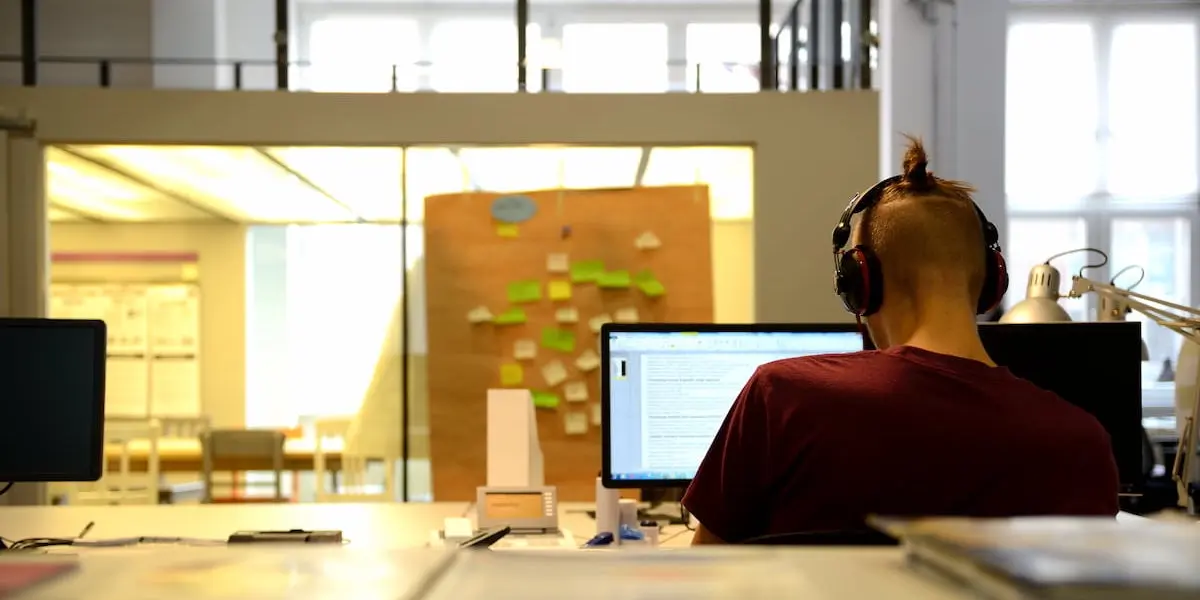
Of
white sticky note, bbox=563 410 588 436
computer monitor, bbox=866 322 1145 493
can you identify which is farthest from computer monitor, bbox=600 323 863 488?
white sticky note, bbox=563 410 588 436

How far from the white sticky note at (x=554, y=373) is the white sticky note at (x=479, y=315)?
312 mm

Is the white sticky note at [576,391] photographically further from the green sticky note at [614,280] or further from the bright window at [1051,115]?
the bright window at [1051,115]

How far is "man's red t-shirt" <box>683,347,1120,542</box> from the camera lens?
1.13 metres

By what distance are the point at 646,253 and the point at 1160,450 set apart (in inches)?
125

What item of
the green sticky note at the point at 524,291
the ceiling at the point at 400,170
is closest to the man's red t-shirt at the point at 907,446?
the green sticky note at the point at 524,291

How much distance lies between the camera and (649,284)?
407 centimetres

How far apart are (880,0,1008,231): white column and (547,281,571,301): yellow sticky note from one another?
140 cm

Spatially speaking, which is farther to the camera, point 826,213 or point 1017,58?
point 1017,58

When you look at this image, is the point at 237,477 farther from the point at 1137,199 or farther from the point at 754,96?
the point at 1137,199

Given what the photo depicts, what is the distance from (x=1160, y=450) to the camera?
516cm

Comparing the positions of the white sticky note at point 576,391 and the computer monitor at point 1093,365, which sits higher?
the computer monitor at point 1093,365

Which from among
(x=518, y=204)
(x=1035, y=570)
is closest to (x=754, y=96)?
(x=518, y=204)

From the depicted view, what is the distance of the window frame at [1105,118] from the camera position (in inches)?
318

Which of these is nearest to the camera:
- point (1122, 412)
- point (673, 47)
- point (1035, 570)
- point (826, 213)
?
point (1035, 570)
